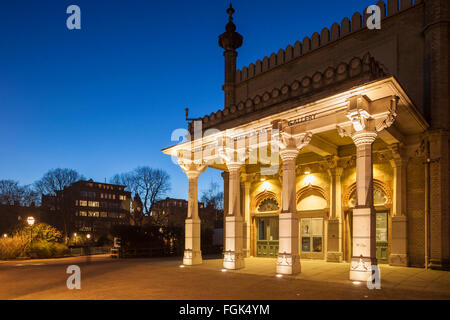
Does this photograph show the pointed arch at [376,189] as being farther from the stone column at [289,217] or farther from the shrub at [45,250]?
the shrub at [45,250]

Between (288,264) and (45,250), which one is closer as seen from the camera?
(288,264)

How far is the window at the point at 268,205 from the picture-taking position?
844 inches

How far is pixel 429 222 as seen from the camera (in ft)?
48.2

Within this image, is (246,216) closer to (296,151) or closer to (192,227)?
(192,227)

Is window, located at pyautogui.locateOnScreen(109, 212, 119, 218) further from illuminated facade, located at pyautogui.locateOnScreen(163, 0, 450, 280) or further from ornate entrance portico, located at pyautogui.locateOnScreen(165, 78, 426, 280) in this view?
ornate entrance portico, located at pyautogui.locateOnScreen(165, 78, 426, 280)

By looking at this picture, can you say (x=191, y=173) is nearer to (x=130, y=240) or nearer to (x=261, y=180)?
(x=261, y=180)

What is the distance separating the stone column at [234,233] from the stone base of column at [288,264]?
8.58 ft

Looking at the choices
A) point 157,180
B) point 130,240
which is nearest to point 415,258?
point 130,240

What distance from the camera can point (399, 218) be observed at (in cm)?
1542

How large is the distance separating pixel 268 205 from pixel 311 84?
28.2 feet

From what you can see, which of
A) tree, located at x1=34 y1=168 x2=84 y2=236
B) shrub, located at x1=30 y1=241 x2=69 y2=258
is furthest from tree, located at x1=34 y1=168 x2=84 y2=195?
shrub, located at x1=30 y1=241 x2=69 y2=258

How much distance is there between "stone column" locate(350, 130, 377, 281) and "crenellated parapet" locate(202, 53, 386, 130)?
126 inches

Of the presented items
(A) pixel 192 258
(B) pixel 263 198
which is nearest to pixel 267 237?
(B) pixel 263 198

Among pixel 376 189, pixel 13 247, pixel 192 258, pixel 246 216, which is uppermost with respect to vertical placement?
pixel 376 189
